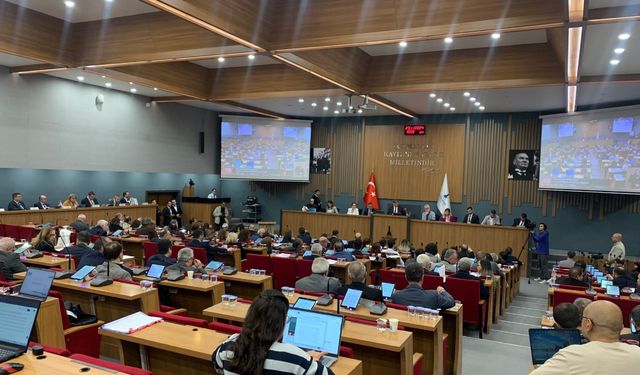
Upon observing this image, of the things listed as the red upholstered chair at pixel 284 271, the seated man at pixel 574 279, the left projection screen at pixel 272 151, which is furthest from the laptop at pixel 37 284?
the left projection screen at pixel 272 151

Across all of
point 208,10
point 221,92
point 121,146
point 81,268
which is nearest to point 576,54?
Answer: point 208,10

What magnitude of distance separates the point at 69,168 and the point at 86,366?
12.9m

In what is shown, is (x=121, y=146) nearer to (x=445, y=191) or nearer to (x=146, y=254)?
(x=146, y=254)

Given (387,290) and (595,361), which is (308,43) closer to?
(387,290)

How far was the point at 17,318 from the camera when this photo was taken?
9.64 ft

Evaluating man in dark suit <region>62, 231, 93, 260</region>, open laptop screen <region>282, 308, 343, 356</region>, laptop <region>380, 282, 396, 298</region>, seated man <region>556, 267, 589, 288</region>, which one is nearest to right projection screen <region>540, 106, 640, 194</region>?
seated man <region>556, 267, 589, 288</region>

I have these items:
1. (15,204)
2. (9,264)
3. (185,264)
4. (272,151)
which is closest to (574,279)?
(185,264)

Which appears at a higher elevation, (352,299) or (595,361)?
(595,361)

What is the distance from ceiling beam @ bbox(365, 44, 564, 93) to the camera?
29.9 ft

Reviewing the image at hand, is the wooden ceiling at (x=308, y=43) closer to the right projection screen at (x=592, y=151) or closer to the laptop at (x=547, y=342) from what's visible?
the right projection screen at (x=592, y=151)

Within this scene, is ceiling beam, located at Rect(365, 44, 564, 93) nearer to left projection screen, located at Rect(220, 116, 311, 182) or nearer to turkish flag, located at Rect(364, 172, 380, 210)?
turkish flag, located at Rect(364, 172, 380, 210)

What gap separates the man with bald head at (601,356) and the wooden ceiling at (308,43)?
4251mm

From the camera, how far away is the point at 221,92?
12.8 m

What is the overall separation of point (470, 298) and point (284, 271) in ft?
9.70
